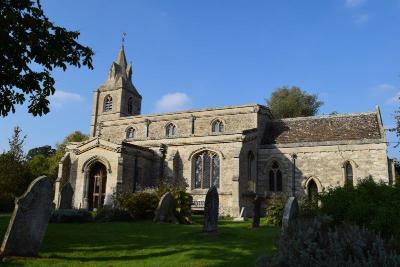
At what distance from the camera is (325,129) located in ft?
107

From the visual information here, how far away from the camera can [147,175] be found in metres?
31.0

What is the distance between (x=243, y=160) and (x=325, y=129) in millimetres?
7853

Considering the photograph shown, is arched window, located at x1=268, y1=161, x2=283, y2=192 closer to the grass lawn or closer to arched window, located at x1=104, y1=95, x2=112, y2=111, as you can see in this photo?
the grass lawn

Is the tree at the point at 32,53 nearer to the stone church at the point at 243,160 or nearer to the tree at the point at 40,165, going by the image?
the stone church at the point at 243,160

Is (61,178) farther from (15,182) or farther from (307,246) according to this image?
(307,246)

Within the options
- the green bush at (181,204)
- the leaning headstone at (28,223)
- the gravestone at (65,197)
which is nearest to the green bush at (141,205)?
the green bush at (181,204)

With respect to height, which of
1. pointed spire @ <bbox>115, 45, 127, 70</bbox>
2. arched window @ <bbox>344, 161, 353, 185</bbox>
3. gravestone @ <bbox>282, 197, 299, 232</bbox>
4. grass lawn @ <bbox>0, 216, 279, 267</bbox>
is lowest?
grass lawn @ <bbox>0, 216, 279, 267</bbox>

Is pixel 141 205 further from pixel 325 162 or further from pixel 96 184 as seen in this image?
pixel 325 162

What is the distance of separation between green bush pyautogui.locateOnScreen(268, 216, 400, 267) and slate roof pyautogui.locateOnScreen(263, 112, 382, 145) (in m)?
25.7

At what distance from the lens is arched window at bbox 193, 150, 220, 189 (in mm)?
29766

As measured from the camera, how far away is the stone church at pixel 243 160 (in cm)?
2867

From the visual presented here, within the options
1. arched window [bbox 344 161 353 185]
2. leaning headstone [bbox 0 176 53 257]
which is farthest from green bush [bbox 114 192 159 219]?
arched window [bbox 344 161 353 185]

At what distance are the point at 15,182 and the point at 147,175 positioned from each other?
1233 centimetres

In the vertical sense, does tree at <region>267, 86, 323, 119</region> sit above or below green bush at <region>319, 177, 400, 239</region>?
above
